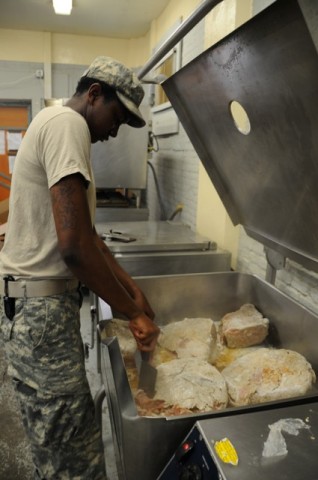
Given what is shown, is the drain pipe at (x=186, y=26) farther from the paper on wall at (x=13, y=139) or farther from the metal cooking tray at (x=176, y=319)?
the paper on wall at (x=13, y=139)

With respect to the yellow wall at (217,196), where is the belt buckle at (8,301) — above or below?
below

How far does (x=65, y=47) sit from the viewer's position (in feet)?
16.2

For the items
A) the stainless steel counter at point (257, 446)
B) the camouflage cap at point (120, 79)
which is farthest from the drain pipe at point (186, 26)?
the stainless steel counter at point (257, 446)

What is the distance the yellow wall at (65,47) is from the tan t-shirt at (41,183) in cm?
412

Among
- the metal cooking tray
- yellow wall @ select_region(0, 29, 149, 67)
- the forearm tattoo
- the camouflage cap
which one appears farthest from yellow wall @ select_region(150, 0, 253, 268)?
yellow wall @ select_region(0, 29, 149, 67)

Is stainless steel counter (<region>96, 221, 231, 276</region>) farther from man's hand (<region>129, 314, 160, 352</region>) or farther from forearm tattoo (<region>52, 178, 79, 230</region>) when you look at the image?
forearm tattoo (<region>52, 178, 79, 230</region>)

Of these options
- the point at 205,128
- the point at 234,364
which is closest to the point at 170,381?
the point at 234,364

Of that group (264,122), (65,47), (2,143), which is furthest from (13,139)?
(264,122)

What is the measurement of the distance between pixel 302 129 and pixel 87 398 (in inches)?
42.0

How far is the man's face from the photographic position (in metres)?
1.18

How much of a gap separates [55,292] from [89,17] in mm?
4062

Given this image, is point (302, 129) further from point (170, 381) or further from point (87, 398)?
point (87, 398)

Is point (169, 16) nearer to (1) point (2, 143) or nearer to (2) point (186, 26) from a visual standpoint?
(2) point (186, 26)

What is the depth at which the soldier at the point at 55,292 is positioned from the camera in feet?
3.69
